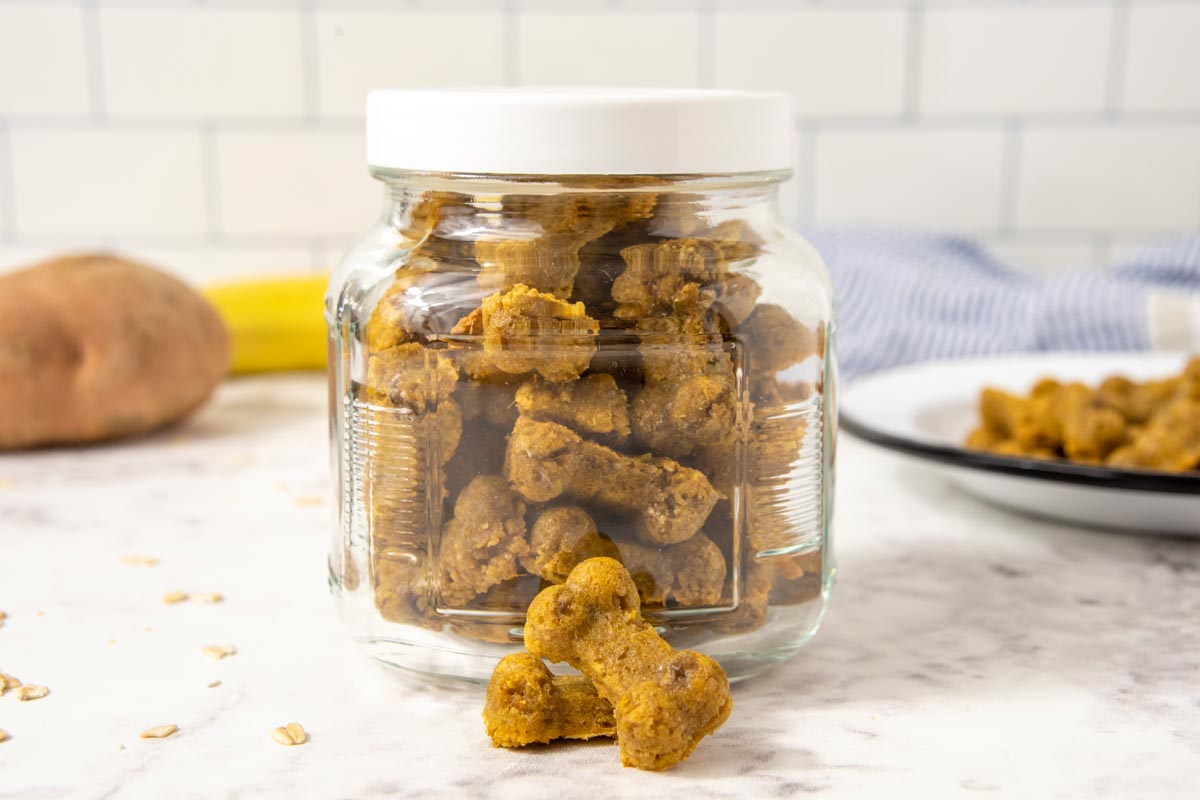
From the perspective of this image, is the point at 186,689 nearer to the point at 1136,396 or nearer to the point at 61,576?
the point at 61,576

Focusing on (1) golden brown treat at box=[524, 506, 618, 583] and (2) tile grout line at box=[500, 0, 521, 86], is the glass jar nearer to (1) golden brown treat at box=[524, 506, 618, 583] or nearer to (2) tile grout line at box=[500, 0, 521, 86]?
(1) golden brown treat at box=[524, 506, 618, 583]

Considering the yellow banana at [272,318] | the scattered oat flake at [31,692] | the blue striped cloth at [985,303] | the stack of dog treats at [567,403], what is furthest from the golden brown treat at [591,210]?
the yellow banana at [272,318]

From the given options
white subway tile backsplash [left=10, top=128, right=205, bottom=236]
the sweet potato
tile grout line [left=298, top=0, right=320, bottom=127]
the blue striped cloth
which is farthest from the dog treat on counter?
white subway tile backsplash [left=10, top=128, right=205, bottom=236]

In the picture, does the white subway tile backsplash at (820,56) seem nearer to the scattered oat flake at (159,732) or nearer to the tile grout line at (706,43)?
the tile grout line at (706,43)

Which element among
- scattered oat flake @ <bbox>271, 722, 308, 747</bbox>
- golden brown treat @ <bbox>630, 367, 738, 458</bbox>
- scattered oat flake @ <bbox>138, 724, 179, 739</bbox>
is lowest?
scattered oat flake @ <bbox>138, 724, 179, 739</bbox>

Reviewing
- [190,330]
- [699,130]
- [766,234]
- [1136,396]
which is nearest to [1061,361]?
[1136,396]

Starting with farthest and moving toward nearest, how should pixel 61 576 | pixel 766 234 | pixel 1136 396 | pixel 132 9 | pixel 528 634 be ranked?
1. pixel 132 9
2. pixel 1136 396
3. pixel 61 576
4. pixel 766 234
5. pixel 528 634

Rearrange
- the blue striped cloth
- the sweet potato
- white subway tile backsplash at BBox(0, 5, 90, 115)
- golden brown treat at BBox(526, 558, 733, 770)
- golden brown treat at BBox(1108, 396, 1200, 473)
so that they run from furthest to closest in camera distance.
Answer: white subway tile backsplash at BBox(0, 5, 90, 115)
the blue striped cloth
the sweet potato
golden brown treat at BBox(1108, 396, 1200, 473)
golden brown treat at BBox(526, 558, 733, 770)

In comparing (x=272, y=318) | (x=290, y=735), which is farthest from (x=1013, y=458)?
(x=272, y=318)
